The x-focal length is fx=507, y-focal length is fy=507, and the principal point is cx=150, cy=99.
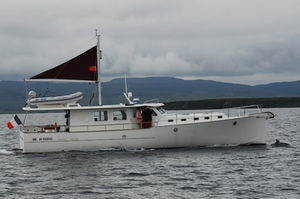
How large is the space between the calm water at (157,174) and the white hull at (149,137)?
0.58 m

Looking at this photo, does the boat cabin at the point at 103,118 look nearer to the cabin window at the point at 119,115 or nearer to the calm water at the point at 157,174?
the cabin window at the point at 119,115

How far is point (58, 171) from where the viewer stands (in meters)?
26.6

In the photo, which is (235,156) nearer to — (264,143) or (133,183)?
(264,143)

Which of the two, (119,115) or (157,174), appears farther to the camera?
(119,115)

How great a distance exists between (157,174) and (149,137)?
7016 mm

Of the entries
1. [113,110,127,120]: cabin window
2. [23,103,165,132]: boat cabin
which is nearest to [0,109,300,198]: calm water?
[23,103,165,132]: boat cabin

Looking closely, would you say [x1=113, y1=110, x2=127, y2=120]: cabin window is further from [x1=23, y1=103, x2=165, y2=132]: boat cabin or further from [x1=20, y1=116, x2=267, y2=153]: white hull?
[x1=20, y1=116, x2=267, y2=153]: white hull

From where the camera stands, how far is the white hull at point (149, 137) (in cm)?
3231

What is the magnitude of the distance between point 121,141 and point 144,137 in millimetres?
1501

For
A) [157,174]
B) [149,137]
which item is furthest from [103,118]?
[157,174]

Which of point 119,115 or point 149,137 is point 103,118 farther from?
point 149,137

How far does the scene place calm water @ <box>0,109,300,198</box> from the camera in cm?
2156

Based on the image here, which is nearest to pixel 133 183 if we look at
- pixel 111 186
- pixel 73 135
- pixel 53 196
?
pixel 111 186

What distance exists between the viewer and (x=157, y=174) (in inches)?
1001
